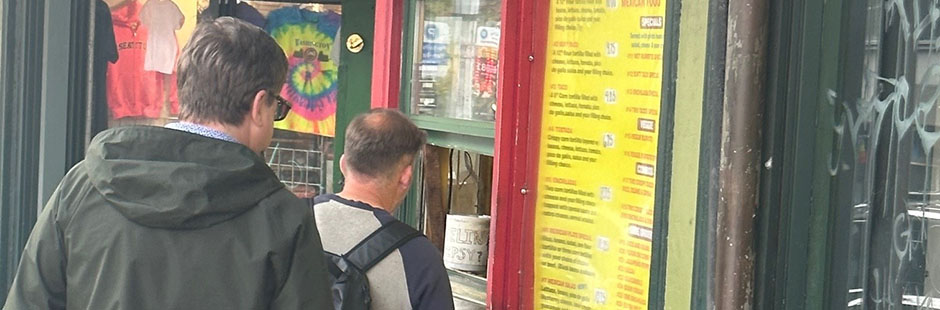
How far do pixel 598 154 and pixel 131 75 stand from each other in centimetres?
318

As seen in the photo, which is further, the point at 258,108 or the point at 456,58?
the point at 456,58

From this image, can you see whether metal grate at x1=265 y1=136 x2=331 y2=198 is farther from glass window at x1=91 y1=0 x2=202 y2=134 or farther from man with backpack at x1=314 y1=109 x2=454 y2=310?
man with backpack at x1=314 y1=109 x2=454 y2=310

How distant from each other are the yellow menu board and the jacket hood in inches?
47.6

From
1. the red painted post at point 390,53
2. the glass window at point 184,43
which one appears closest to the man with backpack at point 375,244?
the red painted post at point 390,53

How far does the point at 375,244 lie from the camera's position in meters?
3.09

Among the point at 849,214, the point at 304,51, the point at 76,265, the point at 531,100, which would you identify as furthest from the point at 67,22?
the point at 849,214

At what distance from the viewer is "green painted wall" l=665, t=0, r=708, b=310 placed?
121 inches

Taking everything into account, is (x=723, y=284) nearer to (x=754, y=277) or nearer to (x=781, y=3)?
(x=754, y=277)

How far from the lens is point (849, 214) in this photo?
2.91 metres

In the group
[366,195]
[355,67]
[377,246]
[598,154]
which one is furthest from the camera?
[355,67]

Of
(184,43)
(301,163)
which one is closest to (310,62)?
(301,163)

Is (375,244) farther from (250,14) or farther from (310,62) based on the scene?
(250,14)

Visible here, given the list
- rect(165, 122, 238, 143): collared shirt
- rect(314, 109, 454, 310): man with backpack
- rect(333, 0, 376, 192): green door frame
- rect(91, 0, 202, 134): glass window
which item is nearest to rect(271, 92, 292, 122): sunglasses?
rect(165, 122, 238, 143): collared shirt

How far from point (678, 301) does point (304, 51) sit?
2.98 meters
